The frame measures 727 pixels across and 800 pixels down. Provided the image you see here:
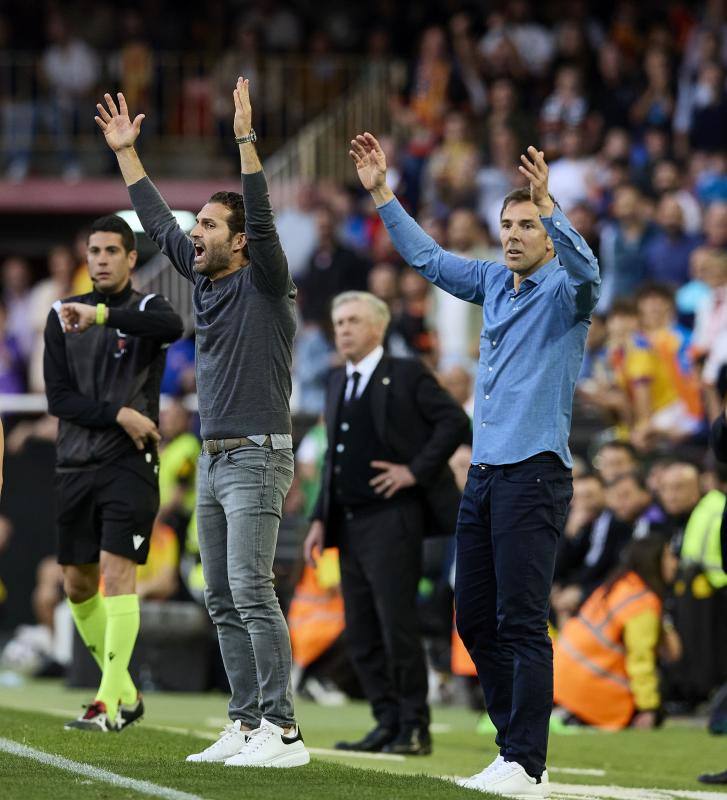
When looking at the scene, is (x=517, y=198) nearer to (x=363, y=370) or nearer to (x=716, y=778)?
(x=363, y=370)

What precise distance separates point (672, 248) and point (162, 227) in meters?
8.57

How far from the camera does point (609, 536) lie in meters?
12.3

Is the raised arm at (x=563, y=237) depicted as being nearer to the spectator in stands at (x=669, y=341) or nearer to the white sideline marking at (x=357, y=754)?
the white sideline marking at (x=357, y=754)

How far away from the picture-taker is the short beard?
285 inches

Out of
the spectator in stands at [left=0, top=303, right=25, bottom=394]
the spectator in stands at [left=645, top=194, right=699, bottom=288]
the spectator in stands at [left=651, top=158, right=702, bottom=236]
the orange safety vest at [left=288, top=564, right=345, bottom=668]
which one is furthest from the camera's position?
the spectator in stands at [left=0, top=303, right=25, bottom=394]

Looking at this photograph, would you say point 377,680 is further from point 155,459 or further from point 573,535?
point 573,535

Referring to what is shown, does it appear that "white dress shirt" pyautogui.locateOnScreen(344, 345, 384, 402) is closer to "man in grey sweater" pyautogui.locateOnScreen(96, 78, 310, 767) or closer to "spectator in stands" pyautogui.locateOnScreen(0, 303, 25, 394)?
"man in grey sweater" pyautogui.locateOnScreen(96, 78, 310, 767)

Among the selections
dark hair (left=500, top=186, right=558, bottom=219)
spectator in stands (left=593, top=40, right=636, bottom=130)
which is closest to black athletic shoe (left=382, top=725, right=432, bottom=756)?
dark hair (left=500, top=186, right=558, bottom=219)

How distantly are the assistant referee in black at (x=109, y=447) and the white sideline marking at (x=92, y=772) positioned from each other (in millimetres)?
878

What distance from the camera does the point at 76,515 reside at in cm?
843

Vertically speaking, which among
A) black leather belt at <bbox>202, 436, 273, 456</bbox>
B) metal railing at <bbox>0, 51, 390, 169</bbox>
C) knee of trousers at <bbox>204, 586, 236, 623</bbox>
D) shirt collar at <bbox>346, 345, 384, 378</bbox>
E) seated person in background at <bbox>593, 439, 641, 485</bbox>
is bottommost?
knee of trousers at <bbox>204, 586, 236, 623</bbox>

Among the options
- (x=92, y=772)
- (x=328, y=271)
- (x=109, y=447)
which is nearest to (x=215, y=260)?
(x=109, y=447)

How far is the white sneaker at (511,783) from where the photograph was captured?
655 cm

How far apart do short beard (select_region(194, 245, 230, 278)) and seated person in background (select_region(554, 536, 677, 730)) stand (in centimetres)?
503
